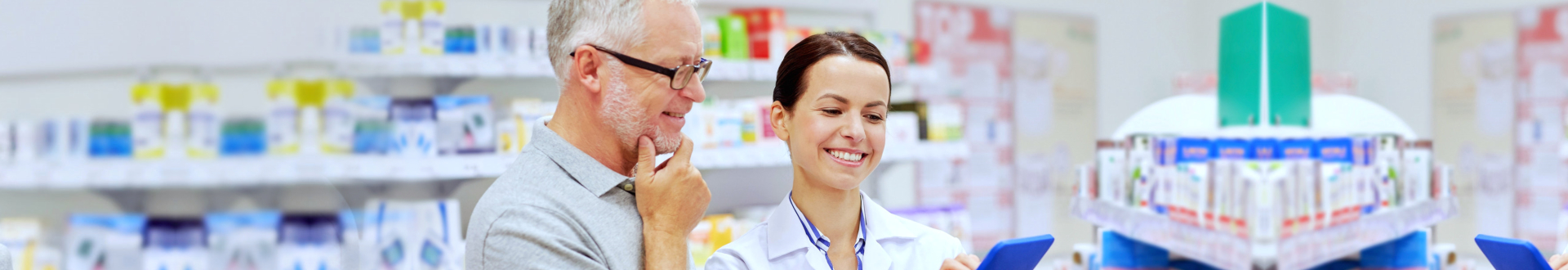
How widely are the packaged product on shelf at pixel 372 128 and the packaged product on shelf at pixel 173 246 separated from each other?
0.51 meters

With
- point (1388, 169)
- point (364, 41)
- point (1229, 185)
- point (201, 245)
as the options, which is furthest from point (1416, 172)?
point (201, 245)

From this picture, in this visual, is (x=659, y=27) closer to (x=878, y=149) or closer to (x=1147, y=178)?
(x=878, y=149)

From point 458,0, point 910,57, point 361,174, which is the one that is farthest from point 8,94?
point 910,57

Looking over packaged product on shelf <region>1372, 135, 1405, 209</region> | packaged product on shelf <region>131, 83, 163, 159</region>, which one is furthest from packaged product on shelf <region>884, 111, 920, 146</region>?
packaged product on shelf <region>131, 83, 163, 159</region>

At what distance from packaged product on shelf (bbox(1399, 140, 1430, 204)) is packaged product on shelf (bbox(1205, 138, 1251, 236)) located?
83cm

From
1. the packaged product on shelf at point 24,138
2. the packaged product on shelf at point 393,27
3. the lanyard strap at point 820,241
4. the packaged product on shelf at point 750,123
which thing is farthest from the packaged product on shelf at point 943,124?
the packaged product on shelf at point 24,138

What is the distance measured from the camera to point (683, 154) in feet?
4.88

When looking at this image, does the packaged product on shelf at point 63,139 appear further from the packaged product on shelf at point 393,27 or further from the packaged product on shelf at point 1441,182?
the packaged product on shelf at point 1441,182

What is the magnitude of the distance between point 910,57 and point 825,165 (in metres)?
2.54

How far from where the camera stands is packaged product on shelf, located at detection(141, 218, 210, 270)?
104 inches

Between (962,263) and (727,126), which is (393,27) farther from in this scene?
(962,263)

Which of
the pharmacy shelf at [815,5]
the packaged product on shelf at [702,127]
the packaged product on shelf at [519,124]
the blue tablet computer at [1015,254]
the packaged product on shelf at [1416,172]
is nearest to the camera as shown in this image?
the blue tablet computer at [1015,254]

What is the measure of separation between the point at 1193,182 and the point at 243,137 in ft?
10.8

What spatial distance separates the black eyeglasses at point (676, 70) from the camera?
141cm
